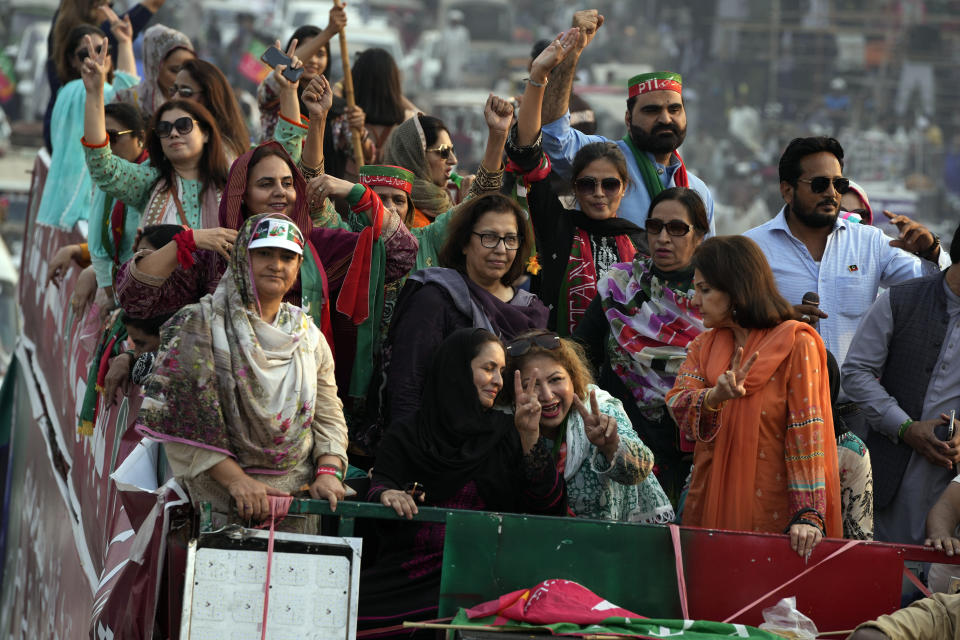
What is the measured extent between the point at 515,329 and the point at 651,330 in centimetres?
56

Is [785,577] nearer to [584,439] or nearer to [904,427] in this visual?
[584,439]

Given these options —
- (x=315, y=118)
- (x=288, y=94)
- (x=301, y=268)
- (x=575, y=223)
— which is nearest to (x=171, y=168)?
(x=288, y=94)

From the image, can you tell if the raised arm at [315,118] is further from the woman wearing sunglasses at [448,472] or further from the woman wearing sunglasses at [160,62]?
the woman wearing sunglasses at [160,62]

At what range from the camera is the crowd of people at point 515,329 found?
14.6 ft

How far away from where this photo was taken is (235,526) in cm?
416

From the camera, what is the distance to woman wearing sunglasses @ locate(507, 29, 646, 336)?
5.92m

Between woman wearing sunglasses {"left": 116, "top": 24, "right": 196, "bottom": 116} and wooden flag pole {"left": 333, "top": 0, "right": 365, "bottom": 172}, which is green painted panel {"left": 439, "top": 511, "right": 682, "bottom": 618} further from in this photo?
woman wearing sunglasses {"left": 116, "top": 24, "right": 196, "bottom": 116}

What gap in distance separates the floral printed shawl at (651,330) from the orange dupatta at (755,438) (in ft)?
2.32

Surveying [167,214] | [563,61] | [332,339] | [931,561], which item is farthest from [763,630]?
[167,214]

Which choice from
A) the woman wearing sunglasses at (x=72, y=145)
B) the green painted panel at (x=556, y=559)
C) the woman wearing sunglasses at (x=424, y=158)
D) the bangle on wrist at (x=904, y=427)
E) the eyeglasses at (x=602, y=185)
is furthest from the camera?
the woman wearing sunglasses at (x=72, y=145)

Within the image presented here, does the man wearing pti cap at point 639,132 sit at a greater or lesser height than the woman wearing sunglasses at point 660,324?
greater

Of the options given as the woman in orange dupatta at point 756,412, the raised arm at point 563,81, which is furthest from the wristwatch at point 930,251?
the raised arm at point 563,81

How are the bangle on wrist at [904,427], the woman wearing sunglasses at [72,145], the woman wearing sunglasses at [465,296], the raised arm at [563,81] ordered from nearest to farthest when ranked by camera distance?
the woman wearing sunglasses at [465,296]
the bangle on wrist at [904,427]
the raised arm at [563,81]
the woman wearing sunglasses at [72,145]

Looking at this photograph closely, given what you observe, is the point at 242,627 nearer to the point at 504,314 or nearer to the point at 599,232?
the point at 504,314
